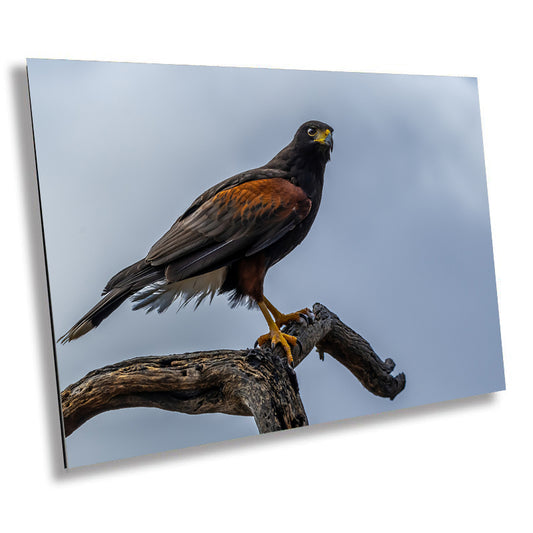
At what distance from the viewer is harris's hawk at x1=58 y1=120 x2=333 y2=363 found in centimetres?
179

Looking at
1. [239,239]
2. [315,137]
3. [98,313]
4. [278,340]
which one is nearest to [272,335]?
[278,340]

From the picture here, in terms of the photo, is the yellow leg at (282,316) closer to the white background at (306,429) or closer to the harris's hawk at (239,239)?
the harris's hawk at (239,239)

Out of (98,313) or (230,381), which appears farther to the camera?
(230,381)

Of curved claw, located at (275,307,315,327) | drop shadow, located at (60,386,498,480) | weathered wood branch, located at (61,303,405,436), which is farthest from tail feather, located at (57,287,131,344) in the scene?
curved claw, located at (275,307,315,327)

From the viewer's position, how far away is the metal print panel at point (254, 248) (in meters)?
1.71

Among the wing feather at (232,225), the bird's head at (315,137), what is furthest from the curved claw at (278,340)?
the bird's head at (315,137)

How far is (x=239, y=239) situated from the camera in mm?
1877

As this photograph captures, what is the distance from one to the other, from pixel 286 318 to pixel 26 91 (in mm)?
1006

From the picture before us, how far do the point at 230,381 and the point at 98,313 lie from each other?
0.44m

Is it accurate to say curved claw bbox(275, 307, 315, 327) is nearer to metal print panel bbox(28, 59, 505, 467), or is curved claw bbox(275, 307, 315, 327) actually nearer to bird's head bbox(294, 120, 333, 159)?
metal print panel bbox(28, 59, 505, 467)

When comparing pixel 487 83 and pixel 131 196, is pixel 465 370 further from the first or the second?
pixel 131 196

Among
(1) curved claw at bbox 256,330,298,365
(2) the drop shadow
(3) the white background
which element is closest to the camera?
(3) the white background

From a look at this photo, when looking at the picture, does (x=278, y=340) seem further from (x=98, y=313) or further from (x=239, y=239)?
(x=98, y=313)

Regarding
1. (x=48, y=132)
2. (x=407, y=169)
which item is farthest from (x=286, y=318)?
(x=48, y=132)
